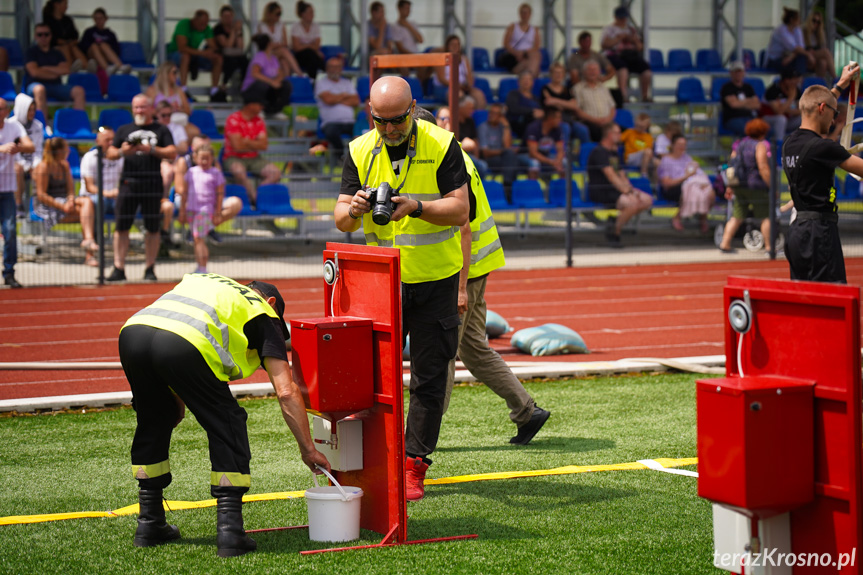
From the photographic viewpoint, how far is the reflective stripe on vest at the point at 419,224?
541cm

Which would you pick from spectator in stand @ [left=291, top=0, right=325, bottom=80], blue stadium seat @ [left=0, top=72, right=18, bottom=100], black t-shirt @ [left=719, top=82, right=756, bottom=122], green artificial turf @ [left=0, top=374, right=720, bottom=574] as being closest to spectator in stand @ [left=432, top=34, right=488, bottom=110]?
spectator in stand @ [left=291, top=0, right=325, bottom=80]

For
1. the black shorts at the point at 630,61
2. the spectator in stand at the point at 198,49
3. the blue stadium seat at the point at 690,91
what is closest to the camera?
the spectator in stand at the point at 198,49

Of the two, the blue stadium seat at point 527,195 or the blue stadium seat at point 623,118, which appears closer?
the blue stadium seat at point 527,195

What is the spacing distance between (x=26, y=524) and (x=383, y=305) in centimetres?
205

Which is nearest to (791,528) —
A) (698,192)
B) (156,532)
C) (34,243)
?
(156,532)

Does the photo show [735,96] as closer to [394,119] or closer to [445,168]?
[445,168]

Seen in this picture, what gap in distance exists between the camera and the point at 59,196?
14984 millimetres

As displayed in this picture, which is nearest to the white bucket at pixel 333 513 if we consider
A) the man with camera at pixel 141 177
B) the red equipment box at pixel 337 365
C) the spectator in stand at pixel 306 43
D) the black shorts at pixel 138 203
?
the red equipment box at pixel 337 365

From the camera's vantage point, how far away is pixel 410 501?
5.77 meters

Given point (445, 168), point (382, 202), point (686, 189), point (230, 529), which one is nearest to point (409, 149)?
point (445, 168)

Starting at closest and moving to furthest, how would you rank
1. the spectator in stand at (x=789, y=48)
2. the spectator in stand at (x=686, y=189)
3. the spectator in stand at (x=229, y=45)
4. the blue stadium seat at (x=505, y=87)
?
the spectator in stand at (x=686, y=189)
the spectator in stand at (x=229, y=45)
the blue stadium seat at (x=505, y=87)
the spectator in stand at (x=789, y=48)

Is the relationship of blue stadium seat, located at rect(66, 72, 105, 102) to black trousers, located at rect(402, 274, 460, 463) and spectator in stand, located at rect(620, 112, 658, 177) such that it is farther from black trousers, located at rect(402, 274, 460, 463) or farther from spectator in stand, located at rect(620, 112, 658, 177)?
black trousers, located at rect(402, 274, 460, 463)

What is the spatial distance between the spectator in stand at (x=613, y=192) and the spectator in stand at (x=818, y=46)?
8.25 m

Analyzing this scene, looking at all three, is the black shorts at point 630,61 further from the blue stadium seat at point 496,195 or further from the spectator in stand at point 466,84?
the blue stadium seat at point 496,195
